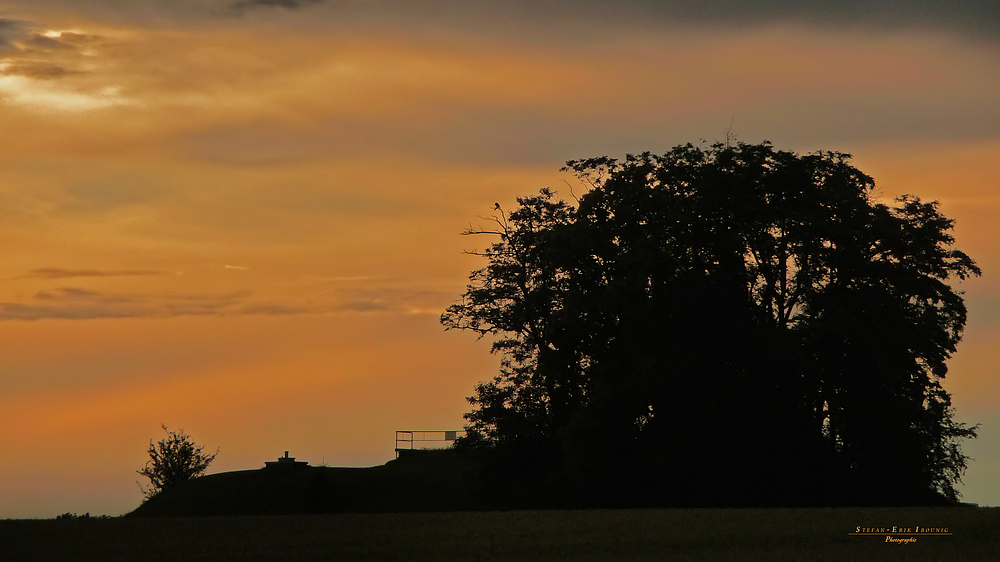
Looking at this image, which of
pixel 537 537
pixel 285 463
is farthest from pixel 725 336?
pixel 285 463

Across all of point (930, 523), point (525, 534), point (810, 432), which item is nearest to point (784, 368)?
point (810, 432)

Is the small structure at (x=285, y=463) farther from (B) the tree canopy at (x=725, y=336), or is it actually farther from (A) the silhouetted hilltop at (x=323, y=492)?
(B) the tree canopy at (x=725, y=336)

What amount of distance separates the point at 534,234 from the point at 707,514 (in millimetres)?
24027

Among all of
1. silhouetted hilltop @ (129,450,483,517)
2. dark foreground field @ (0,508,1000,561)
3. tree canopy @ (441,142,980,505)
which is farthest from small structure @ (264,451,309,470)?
dark foreground field @ (0,508,1000,561)

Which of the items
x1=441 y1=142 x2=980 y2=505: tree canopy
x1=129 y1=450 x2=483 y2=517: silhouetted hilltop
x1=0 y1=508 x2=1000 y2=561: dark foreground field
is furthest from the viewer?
x1=129 y1=450 x2=483 y2=517: silhouetted hilltop

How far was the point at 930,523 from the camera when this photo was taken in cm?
3281

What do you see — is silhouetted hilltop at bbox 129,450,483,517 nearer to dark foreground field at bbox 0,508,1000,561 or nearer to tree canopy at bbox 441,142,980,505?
tree canopy at bbox 441,142,980,505

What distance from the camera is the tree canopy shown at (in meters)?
50.8

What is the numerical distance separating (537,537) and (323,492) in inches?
1195

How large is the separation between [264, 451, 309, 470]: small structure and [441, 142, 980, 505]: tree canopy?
1646 cm

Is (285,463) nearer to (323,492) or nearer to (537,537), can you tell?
(323,492)

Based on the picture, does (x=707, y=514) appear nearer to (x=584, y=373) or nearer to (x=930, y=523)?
(x=930, y=523)

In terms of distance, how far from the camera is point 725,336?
170 feet

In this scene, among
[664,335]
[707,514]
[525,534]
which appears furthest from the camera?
[664,335]
